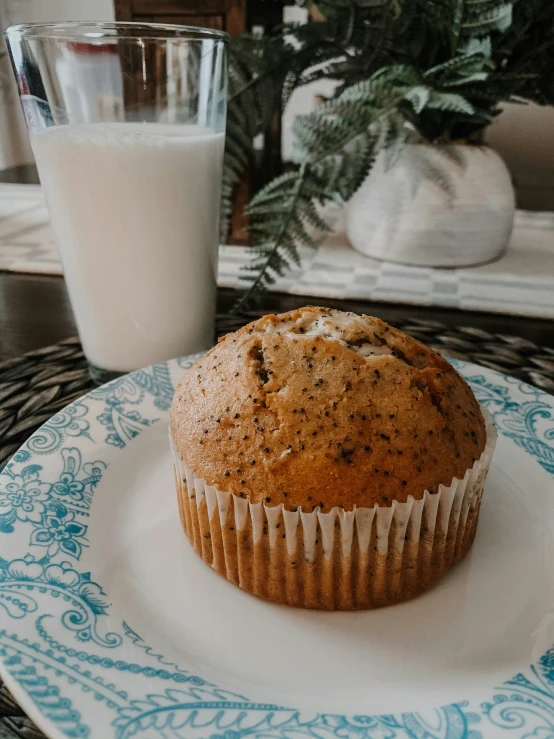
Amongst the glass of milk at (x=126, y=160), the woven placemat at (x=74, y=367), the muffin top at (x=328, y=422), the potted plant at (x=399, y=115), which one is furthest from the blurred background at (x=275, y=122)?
the muffin top at (x=328, y=422)

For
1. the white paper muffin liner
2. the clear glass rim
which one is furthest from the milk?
the white paper muffin liner

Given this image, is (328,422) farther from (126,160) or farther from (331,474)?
(126,160)

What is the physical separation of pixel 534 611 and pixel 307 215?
95 cm

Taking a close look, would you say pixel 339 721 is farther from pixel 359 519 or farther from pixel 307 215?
pixel 307 215

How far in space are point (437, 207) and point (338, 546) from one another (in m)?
1.04

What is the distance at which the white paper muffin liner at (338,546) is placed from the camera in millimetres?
695

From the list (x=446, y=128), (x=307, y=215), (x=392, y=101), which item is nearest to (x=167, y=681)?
(x=307, y=215)

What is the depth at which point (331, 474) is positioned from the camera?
0.68m

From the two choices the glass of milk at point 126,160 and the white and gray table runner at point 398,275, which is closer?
the glass of milk at point 126,160

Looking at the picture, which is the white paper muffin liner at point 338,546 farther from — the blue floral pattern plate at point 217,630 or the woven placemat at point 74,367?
the woven placemat at point 74,367

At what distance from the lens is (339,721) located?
546 millimetres

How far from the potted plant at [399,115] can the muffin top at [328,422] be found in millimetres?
619

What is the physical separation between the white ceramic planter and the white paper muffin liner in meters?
0.92

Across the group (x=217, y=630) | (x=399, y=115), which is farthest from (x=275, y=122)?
(x=217, y=630)
